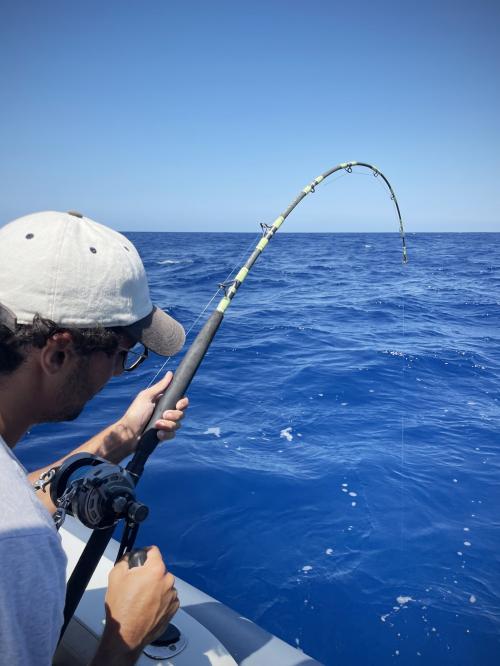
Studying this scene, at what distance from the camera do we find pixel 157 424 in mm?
1683

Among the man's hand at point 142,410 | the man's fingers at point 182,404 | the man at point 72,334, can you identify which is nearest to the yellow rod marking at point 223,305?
the man's hand at point 142,410

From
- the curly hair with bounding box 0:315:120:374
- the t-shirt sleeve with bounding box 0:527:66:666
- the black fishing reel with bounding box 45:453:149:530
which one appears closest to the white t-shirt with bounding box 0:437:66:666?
the t-shirt sleeve with bounding box 0:527:66:666

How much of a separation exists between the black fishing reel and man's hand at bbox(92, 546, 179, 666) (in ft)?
0.45

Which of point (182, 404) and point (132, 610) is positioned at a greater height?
point (182, 404)

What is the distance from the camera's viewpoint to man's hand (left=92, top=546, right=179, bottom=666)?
3.62 ft

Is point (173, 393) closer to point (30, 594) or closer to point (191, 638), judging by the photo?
point (191, 638)

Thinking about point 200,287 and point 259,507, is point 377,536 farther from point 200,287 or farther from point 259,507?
point 200,287

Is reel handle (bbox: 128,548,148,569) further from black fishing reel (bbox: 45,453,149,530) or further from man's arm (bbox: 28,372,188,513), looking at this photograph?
man's arm (bbox: 28,372,188,513)

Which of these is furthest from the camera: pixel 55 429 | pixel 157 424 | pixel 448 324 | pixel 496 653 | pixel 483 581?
pixel 448 324

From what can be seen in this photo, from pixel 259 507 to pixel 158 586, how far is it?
106 inches

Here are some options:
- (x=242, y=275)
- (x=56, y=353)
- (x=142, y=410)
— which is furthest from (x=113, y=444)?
(x=242, y=275)

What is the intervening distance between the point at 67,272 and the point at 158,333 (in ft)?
1.28

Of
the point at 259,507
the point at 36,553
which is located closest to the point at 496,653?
the point at 259,507

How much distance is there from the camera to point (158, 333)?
140 centimetres
